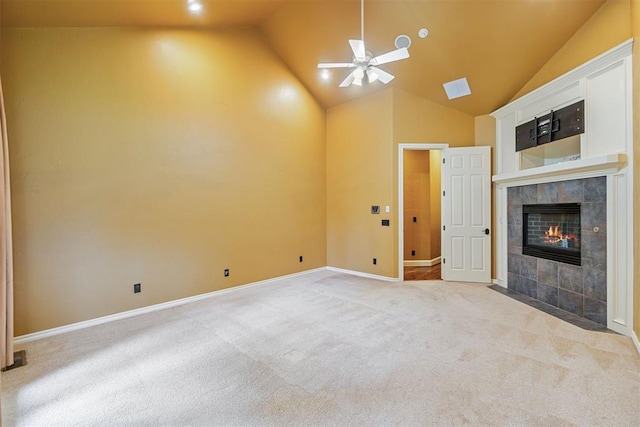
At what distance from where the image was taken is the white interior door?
500 cm

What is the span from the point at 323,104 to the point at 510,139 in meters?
3.48

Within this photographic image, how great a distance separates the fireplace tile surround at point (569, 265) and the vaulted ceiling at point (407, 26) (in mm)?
1750

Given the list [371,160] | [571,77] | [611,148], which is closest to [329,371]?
[611,148]

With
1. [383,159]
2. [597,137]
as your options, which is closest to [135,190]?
[383,159]

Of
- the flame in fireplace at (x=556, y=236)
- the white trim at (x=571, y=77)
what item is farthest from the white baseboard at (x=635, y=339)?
the white trim at (x=571, y=77)

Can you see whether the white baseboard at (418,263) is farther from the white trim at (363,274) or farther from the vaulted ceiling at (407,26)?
the vaulted ceiling at (407,26)

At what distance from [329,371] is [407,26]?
4428 millimetres

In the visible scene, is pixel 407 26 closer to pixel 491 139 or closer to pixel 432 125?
pixel 432 125

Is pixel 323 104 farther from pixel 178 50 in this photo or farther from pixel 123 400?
pixel 123 400

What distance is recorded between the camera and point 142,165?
148 inches

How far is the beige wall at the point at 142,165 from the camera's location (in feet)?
10.1

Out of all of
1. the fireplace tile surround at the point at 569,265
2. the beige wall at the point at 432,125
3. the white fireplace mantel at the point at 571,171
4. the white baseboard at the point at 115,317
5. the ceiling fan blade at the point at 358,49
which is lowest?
the white baseboard at the point at 115,317

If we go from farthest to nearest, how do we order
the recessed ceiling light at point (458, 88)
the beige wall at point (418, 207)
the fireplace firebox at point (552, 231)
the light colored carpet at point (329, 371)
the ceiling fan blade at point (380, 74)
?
the beige wall at point (418, 207) → the recessed ceiling light at point (458, 88) → the fireplace firebox at point (552, 231) → the ceiling fan blade at point (380, 74) → the light colored carpet at point (329, 371)

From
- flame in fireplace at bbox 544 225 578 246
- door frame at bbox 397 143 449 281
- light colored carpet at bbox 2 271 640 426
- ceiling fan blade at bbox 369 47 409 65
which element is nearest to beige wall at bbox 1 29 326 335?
light colored carpet at bbox 2 271 640 426
